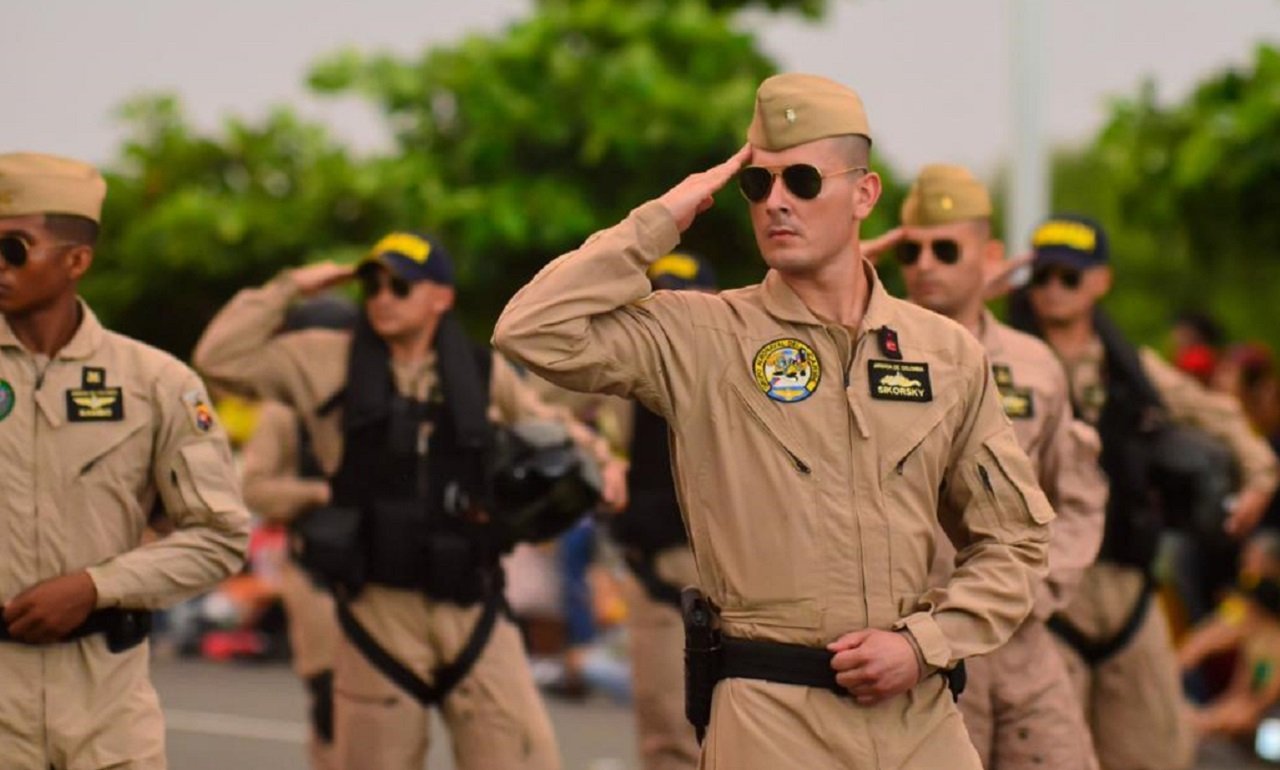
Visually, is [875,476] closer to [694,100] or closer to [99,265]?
[694,100]

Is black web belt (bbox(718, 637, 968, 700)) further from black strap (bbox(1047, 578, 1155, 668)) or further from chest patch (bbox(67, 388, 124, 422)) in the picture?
black strap (bbox(1047, 578, 1155, 668))

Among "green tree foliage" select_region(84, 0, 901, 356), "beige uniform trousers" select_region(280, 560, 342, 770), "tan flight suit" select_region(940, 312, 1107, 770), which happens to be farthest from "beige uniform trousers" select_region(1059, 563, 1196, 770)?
"green tree foliage" select_region(84, 0, 901, 356)

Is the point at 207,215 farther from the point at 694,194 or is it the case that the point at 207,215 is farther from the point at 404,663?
the point at 694,194

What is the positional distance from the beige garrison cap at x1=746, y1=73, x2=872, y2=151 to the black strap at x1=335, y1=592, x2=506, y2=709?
2924mm

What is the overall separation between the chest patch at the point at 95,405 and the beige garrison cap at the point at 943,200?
2881mm

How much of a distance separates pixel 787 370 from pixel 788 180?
1.38 ft

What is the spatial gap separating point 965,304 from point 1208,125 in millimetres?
7918

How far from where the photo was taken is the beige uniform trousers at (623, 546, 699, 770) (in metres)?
9.83

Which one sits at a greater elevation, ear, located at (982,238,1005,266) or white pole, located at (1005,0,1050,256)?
white pole, located at (1005,0,1050,256)

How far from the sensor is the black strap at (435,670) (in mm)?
8148

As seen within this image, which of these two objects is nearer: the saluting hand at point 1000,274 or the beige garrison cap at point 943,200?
the beige garrison cap at point 943,200

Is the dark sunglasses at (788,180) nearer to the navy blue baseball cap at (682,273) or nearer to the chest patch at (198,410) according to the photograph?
the chest patch at (198,410)

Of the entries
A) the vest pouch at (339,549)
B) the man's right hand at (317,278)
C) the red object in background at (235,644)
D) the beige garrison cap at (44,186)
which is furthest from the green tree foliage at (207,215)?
the beige garrison cap at (44,186)

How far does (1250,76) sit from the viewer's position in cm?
1565
